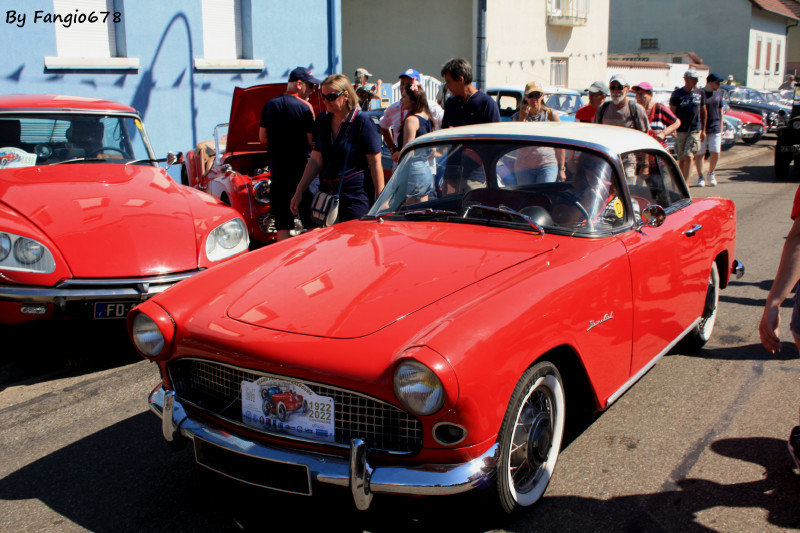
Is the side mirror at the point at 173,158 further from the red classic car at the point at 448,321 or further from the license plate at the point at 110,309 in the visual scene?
the red classic car at the point at 448,321

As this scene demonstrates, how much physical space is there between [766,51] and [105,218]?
4514 cm

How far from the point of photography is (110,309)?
15.4 feet

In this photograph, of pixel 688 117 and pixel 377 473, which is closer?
pixel 377 473

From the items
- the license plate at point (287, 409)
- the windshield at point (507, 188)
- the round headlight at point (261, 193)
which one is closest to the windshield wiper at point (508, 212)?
the windshield at point (507, 188)

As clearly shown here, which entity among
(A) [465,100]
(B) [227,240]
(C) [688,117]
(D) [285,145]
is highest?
(A) [465,100]

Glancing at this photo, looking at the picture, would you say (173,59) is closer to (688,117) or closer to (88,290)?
(88,290)

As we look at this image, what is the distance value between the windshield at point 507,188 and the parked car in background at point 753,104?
65.9ft

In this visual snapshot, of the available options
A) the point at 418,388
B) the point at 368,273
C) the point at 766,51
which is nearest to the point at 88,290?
the point at 368,273

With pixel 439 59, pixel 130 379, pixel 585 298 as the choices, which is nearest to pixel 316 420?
pixel 585 298

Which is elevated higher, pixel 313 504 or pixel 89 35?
pixel 89 35

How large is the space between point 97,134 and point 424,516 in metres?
4.78

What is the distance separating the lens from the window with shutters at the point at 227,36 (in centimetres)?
1220

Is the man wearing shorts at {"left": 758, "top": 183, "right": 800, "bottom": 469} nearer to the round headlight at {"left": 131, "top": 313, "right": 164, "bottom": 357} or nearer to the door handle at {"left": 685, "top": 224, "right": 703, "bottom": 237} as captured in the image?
the door handle at {"left": 685, "top": 224, "right": 703, "bottom": 237}

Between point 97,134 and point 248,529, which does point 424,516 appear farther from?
point 97,134
